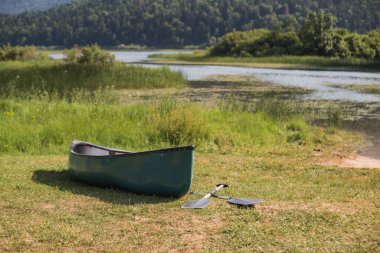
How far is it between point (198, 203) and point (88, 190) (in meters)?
2.13

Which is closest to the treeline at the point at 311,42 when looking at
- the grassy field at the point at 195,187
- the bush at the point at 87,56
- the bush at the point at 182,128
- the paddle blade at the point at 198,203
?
the bush at the point at 87,56

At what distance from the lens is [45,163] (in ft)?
38.5

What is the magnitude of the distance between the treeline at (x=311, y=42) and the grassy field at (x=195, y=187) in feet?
146

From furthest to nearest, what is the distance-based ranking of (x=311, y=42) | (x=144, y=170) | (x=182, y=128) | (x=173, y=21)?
(x=173, y=21) → (x=311, y=42) → (x=182, y=128) → (x=144, y=170)

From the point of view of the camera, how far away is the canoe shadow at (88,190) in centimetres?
898

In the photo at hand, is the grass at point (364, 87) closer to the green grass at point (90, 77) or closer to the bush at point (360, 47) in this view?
the green grass at point (90, 77)

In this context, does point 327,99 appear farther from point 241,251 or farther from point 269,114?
point 241,251

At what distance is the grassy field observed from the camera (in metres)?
7.14

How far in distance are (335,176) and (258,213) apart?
3.86 metres

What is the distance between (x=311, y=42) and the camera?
64688 millimetres

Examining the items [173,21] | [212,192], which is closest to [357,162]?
[212,192]

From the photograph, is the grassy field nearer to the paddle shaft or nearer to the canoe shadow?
the canoe shadow

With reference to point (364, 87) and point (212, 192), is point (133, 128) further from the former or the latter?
point (364, 87)

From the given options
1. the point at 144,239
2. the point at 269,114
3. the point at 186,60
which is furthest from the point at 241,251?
the point at 186,60
